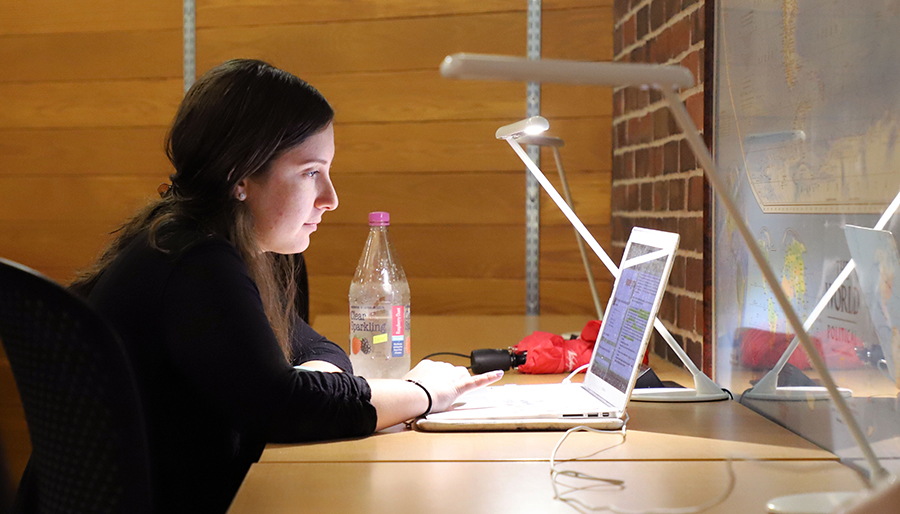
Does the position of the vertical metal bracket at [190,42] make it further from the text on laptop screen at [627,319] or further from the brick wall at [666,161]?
the text on laptop screen at [627,319]

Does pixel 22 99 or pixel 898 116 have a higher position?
pixel 22 99

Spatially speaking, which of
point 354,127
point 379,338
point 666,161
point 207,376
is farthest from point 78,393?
point 354,127

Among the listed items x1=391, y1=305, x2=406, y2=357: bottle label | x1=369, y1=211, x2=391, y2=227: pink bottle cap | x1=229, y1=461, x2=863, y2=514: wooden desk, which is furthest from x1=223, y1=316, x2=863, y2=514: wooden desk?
x1=369, y1=211, x2=391, y2=227: pink bottle cap

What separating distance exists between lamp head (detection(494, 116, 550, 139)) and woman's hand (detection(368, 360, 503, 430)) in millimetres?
426

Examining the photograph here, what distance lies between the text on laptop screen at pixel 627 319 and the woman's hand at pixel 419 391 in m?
0.17

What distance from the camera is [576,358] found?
4.68ft

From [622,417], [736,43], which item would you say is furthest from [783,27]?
[622,417]

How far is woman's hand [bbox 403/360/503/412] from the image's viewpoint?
43.0 inches

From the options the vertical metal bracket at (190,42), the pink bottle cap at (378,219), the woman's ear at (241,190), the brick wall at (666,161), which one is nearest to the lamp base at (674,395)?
the brick wall at (666,161)

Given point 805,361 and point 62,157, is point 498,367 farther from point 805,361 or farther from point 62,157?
point 62,157

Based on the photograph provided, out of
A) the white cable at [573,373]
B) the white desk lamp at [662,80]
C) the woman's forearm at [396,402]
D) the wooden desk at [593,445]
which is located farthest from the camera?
the white cable at [573,373]

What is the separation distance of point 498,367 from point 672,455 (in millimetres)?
547

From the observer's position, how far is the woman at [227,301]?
96cm

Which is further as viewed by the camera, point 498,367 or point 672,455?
point 498,367
